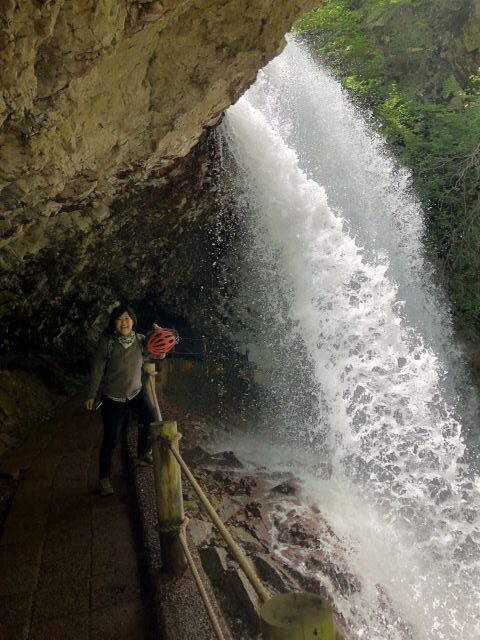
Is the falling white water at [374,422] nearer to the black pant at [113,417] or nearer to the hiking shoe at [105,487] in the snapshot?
the hiking shoe at [105,487]

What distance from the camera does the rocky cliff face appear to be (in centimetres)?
369

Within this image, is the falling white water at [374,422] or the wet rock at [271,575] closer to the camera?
the wet rock at [271,575]

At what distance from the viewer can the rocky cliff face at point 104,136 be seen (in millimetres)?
3686

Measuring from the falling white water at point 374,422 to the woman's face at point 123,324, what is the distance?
10.3ft

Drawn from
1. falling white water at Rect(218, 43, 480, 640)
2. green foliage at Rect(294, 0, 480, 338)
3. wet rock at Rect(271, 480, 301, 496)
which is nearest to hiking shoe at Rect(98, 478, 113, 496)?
falling white water at Rect(218, 43, 480, 640)

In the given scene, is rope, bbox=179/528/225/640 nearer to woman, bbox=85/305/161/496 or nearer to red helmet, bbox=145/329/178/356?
woman, bbox=85/305/161/496

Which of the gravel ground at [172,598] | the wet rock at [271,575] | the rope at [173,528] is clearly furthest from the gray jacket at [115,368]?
the wet rock at [271,575]

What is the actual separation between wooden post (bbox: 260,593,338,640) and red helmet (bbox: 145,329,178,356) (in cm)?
257

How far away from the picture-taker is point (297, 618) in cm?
162

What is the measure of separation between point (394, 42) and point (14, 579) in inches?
613

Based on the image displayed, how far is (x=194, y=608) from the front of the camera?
296 cm

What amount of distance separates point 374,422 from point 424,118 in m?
9.45

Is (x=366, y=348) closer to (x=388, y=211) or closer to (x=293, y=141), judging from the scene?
(x=388, y=211)

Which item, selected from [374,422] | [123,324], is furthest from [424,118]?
[123,324]
